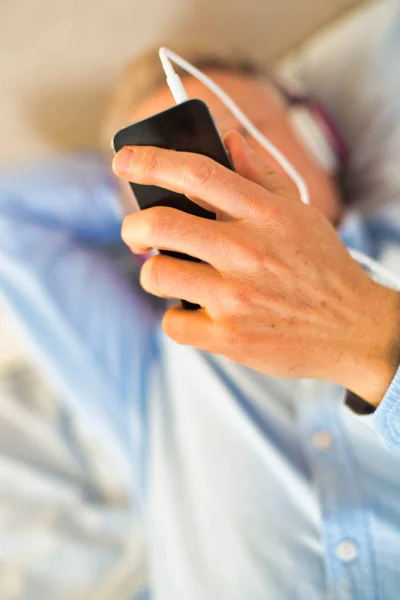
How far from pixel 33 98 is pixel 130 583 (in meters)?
0.79

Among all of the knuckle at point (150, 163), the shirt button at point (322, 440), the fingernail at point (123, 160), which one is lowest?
the shirt button at point (322, 440)

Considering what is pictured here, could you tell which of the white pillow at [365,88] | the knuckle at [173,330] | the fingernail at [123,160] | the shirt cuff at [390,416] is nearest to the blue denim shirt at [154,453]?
the shirt cuff at [390,416]

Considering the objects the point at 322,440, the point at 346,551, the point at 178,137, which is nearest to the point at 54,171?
the point at 178,137

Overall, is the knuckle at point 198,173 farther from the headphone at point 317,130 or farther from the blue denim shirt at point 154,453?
the headphone at point 317,130

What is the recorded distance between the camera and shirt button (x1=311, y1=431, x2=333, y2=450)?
0.59 metres

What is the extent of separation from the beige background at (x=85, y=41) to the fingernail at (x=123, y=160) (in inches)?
17.1

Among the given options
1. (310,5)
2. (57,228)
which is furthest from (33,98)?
(310,5)

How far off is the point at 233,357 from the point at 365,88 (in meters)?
0.64

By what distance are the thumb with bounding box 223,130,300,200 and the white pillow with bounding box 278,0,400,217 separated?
1.29 feet

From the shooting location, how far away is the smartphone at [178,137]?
0.40m

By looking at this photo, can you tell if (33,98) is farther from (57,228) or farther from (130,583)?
(130,583)

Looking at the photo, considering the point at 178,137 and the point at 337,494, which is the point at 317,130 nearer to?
the point at 178,137

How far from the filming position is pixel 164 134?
406 millimetres

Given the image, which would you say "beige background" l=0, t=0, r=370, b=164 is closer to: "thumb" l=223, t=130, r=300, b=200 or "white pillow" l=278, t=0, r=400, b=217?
"white pillow" l=278, t=0, r=400, b=217
